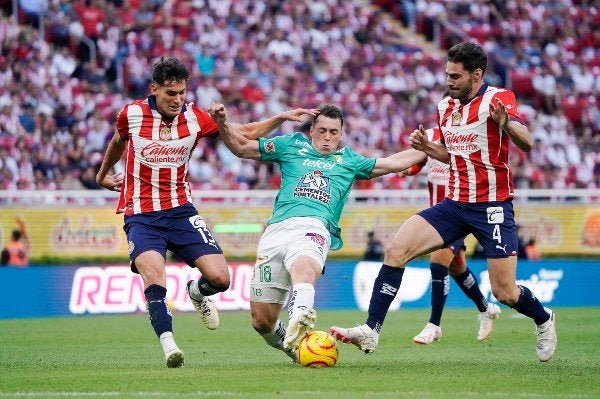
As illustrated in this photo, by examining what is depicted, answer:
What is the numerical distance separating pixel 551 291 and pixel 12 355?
492 inches

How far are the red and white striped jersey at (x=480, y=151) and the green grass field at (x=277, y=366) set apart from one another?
1.53 metres

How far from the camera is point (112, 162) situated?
10.9 meters

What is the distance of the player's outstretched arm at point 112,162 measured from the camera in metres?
10.7

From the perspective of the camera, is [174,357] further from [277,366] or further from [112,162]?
[112,162]

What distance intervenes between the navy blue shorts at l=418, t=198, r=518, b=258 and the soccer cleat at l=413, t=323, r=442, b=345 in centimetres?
282

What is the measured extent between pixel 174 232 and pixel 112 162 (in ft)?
2.93

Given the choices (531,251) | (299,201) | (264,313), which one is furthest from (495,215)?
(531,251)

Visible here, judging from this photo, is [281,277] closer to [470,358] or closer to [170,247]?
[170,247]

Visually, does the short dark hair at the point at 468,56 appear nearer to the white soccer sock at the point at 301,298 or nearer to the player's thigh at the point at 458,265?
the white soccer sock at the point at 301,298

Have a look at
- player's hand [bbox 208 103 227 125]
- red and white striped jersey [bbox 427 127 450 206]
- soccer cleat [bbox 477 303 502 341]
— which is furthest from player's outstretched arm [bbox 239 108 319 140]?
soccer cleat [bbox 477 303 502 341]

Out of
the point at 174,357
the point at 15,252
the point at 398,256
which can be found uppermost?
the point at 398,256

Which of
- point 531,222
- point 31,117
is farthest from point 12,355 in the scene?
point 531,222

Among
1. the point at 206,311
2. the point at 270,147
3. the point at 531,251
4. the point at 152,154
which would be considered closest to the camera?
the point at 152,154

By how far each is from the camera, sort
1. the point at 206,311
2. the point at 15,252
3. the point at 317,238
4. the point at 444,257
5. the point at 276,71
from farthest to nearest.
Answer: the point at 276,71, the point at 15,252, the point at 444,257, the point at 206,311, the point at 317,238
